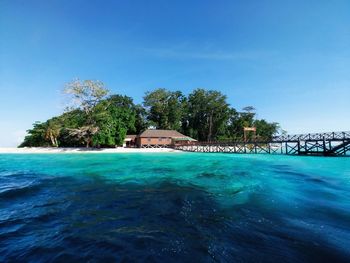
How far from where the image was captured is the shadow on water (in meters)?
3.40

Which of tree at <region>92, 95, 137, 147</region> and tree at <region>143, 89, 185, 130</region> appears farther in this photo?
tree at <region>143, 89, 185, 130</region>

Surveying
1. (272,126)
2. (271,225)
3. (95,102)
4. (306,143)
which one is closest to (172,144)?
(95,102)

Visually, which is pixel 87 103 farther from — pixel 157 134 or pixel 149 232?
pixel 149 232

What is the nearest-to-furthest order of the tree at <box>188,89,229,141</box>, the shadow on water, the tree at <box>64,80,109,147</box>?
1. the shadow on water
2. the tree at <box>64,80,109,147</box>
3. the tree at <box>188,89,229,141</box>

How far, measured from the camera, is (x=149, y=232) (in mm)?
4191

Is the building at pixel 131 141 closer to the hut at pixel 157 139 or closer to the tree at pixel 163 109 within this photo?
the hut at pixel 157 139

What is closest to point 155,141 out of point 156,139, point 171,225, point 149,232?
point 156,139

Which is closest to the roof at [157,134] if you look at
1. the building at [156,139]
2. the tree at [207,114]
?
the building at [156,139]

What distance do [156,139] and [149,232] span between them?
4246 cm

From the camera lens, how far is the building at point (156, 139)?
45.7 meters

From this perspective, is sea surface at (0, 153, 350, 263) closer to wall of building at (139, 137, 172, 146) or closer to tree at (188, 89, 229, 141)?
wall of building at (139, 137, 172, 146)

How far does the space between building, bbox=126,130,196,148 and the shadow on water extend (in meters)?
38.9

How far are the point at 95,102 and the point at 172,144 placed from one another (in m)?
17.6

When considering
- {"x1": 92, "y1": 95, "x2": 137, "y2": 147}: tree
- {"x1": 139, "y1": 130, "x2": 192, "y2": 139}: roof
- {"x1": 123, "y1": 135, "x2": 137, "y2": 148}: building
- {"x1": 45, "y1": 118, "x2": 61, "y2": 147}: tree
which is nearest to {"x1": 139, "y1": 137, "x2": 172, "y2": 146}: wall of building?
{"x1": 139, "y1": 130, "x2": 192, "y2": 139}: roof
